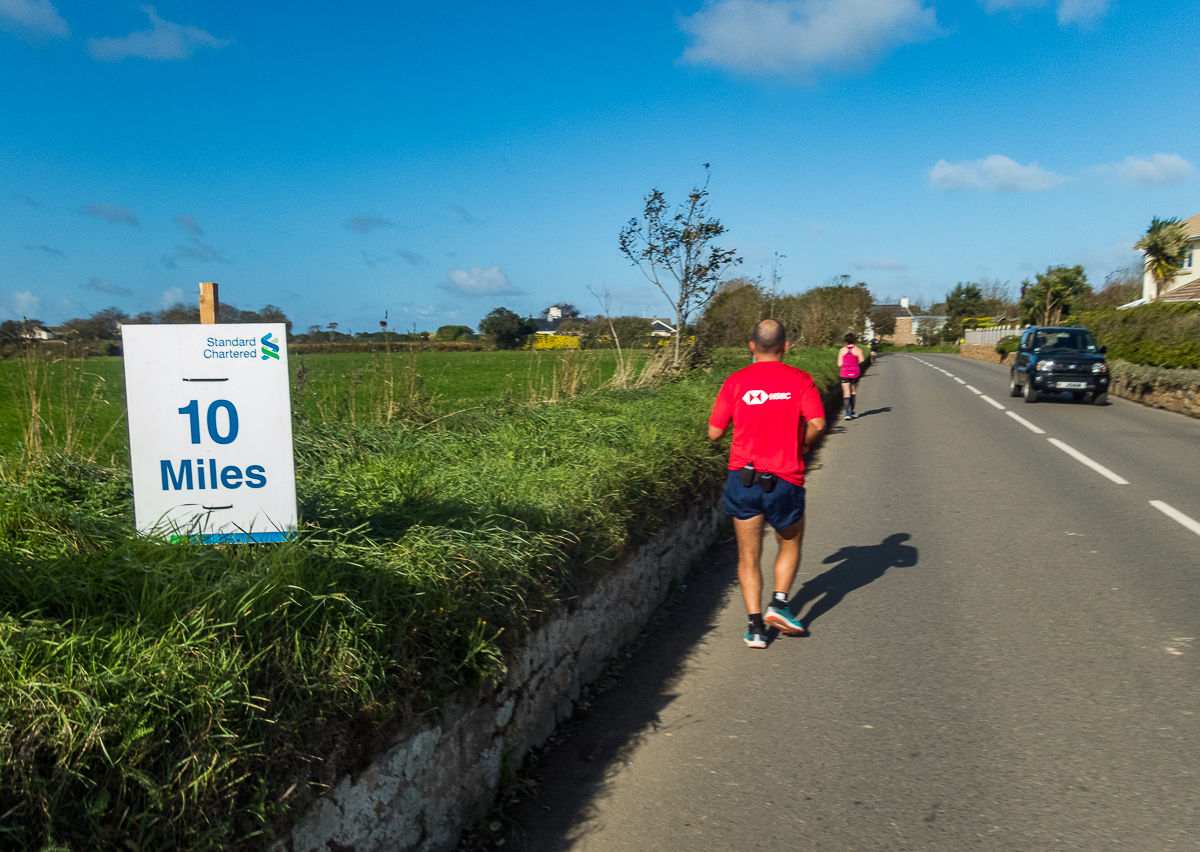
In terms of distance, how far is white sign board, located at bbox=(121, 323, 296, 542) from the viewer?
3.21m

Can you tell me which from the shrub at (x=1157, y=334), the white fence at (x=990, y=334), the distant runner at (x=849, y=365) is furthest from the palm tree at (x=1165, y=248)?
the distant runner at (x=849, y=365)

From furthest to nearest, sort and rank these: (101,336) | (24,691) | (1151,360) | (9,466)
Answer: (1151,360) → (101,336) → (9,466) → (24,691)

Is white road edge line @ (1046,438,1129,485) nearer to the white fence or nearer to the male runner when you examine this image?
the male runner


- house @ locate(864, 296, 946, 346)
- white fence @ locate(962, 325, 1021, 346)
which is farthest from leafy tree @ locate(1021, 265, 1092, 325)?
house @ locate(864, 296, 946, 346)

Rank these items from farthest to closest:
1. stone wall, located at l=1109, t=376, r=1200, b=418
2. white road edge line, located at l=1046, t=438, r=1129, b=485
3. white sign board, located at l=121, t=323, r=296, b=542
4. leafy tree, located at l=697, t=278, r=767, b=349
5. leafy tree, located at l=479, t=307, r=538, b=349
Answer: leafy tree, located at l=697, t=278, r=767, b=349, stone wall, located at l=1109, t=376, r=1200, b=418, leafy tree, located at l=479, t=307, r=538, b=349, white road edge line, located at l=1046, t=438, r=1129, b=485, white sign board, located at l=121, t=323, r=296, b=542

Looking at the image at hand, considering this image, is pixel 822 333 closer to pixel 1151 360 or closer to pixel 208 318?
pixel 1151 360

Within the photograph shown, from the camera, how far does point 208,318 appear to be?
3.33 metres

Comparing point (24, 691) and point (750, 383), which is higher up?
point (750, 383)

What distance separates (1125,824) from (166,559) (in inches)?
146

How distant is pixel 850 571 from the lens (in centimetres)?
638

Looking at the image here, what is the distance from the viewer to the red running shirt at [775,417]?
471 cm

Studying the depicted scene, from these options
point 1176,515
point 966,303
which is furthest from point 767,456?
point 966,303

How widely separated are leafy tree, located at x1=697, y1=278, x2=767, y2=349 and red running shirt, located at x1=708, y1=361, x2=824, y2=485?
12.1m

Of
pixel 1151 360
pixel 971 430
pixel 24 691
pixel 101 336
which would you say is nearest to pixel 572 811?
pixel 24 691
